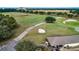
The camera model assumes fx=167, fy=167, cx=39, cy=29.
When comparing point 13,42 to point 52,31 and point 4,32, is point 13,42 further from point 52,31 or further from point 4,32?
point 52,31

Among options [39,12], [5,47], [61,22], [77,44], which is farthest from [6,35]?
[77,44]

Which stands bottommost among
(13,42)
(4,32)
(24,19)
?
(13,42)

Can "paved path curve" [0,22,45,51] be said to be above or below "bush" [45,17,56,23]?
below

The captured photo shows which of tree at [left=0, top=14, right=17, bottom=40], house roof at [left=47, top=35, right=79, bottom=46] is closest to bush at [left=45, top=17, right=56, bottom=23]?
house roof at [left=47, top=35, right=79, bottom=46]

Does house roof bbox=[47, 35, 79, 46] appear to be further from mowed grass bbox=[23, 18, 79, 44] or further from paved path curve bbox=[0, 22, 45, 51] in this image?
paved path curve bbox=[0, 22, 45, 51]

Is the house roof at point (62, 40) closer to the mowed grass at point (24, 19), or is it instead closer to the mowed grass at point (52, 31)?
the mowed grass at point (52, 31)

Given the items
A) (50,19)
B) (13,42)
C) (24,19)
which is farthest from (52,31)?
(13,42)
